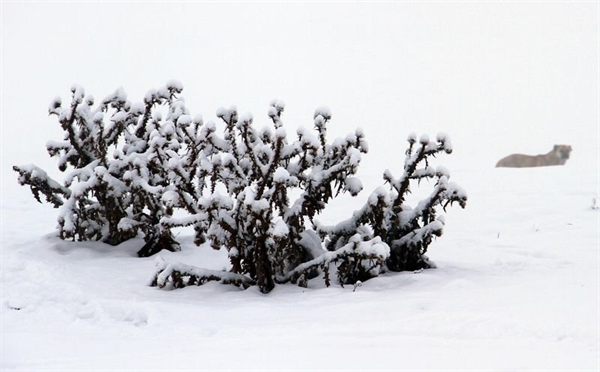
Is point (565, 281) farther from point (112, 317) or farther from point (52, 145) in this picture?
point (52, 145)

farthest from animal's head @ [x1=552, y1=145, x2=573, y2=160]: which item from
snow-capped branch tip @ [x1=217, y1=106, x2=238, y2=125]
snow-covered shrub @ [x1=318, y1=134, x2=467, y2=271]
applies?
snow-capped branch tip @ [x1=217, y1=106, x2=238, y2=125]

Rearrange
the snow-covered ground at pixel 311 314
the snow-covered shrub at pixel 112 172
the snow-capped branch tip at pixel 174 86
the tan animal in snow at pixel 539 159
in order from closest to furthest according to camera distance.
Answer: the snow-covered ground at pixel 311 314, the snow-covered shrub at pixel 112 172, the snow-capped branch tip at pixel 174 86, the tan animal in snow at pixel 539 159

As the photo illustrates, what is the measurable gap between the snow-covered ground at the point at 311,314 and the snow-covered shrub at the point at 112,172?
0.84 ft

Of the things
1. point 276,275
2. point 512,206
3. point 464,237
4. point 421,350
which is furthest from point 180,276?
point 512,206

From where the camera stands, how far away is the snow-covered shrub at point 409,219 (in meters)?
4.46

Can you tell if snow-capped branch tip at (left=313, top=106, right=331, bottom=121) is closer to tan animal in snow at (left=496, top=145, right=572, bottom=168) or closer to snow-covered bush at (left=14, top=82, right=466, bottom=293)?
snow-covered bush at (left=14, top=82, right=466, bottom=293)

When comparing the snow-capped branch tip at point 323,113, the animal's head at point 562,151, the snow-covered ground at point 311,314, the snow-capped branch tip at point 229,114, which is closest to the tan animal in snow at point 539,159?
the animal's head at point 562,151

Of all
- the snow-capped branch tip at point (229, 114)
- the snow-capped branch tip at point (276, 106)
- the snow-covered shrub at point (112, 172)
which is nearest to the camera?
the snow-capped branch tip at point (229, 114)

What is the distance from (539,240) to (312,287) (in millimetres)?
2613

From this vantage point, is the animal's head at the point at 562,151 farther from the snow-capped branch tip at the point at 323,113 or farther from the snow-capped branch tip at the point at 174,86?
the snow-capped branch tip at the point at 323,113

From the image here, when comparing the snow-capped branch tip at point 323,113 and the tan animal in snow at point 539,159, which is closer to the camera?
the snow-capped branch tip at point 323,113

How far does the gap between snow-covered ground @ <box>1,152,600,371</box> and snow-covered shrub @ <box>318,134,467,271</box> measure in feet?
0.81

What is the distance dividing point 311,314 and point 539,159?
13.0 m

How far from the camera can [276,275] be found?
14.4 ft
